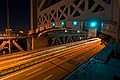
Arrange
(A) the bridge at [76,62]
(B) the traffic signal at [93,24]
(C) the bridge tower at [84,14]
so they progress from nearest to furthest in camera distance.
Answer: (A) the bridge at [76,62] → (C) the bridge tower at [84,14] → (B) the traffic signal at [93,24]

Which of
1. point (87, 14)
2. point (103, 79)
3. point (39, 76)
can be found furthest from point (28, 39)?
point (103, 79)

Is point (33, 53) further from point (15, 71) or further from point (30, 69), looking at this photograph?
point (15, 71)

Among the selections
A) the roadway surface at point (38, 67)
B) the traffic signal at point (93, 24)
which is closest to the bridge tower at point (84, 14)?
the traffic signal at point (93, 24)

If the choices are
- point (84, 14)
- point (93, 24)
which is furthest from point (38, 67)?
point (84, 14)

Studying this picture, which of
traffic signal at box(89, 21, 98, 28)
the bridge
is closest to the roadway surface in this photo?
the bridge

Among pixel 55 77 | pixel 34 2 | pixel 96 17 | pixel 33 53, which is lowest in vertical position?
pixel 55 77

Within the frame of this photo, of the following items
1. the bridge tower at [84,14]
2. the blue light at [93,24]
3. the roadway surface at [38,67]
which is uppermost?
the bridge tower at [84,14]

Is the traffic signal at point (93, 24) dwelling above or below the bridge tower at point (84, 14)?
below

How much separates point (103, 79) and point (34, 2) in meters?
30.5

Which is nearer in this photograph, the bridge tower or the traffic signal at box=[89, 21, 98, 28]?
the bridge tower

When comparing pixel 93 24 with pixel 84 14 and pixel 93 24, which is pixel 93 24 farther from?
pixel 84 14

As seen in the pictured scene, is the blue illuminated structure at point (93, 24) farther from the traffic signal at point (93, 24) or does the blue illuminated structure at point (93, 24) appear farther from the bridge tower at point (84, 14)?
the bridge tower at point (84, 14)

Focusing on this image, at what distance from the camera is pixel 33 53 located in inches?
976

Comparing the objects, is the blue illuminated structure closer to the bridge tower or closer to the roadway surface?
the bridge tower
